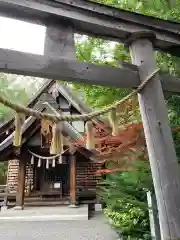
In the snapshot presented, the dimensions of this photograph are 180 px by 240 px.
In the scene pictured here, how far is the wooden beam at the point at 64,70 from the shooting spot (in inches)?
91.3

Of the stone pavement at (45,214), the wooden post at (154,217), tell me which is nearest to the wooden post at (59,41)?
the wooden post at (154,217)

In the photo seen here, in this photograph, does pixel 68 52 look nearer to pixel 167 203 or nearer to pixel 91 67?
pixel 91 67

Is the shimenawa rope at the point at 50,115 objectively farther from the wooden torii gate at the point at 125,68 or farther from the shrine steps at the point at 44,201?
the shrine steps at the point at 44,201

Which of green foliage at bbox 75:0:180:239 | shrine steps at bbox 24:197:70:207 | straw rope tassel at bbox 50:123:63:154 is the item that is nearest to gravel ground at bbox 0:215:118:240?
green foliage at bbox 75:0:180:239

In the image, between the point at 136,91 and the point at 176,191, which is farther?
the point at 136,91

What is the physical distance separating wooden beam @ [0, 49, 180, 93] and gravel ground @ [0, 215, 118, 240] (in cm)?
449

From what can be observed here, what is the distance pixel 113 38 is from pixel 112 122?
110 centimetres

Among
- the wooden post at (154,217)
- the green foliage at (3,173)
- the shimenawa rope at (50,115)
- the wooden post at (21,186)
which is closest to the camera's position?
the shimenawa rope at (50,115)

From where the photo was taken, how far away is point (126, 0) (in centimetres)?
580

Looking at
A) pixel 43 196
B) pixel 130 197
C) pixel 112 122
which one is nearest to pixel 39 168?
pixel 43 196

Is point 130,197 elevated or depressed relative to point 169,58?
depressed

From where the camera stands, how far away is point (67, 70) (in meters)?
2.56

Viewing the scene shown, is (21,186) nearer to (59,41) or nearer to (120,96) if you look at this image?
(120,96)

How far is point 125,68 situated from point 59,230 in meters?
5.80
